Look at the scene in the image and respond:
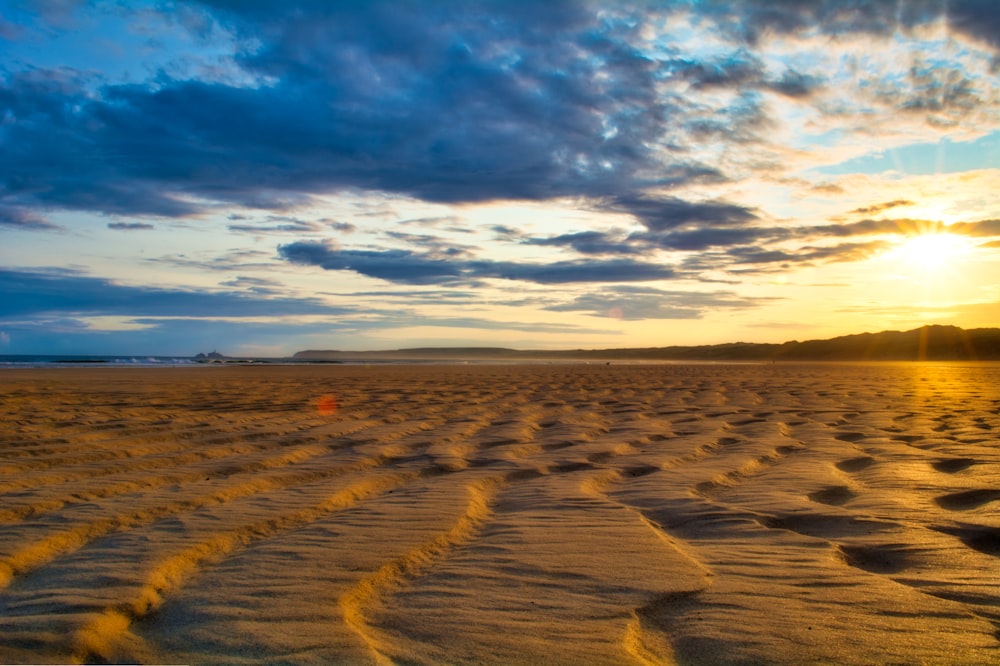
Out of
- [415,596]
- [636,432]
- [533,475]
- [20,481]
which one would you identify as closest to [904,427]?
[636,432]

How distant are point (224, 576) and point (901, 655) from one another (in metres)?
1.99

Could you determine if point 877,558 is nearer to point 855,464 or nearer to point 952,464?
point 855,464

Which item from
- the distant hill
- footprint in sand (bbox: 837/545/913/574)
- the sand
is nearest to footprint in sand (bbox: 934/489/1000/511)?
the sand

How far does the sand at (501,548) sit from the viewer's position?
5.92 ft

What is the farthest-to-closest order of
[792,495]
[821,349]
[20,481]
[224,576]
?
[821,349] → [20,481] → [792,495] → [224,576]

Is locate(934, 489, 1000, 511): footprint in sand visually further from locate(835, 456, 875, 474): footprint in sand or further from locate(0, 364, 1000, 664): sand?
locate(835, 456, 875, 474): footprint in sand

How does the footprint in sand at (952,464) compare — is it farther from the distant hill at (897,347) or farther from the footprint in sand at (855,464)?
the distant hill at (897,347)

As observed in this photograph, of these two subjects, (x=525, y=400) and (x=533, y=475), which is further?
(x=525, y=400)

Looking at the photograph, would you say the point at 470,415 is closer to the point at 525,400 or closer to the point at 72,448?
the point at 525,400

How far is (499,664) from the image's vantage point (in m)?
1.69

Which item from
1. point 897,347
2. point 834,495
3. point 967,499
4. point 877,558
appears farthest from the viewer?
point 897,347

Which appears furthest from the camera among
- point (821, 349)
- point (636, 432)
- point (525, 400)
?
point (821, 349)

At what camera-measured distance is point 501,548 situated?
8.59 ft

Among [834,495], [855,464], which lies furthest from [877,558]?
[855,464]
